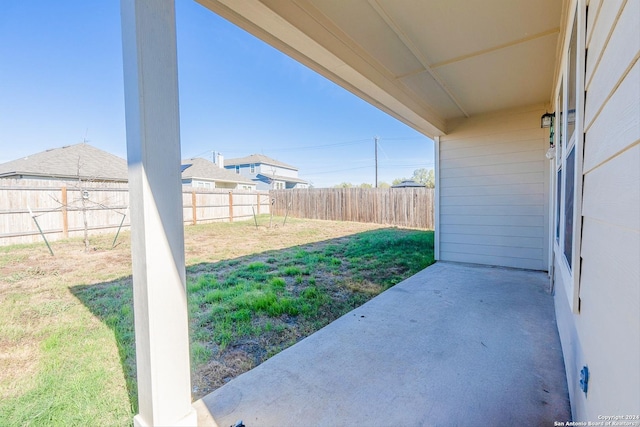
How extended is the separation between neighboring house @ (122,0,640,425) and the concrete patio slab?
13 centimetres

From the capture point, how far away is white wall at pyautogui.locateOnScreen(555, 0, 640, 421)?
63cm

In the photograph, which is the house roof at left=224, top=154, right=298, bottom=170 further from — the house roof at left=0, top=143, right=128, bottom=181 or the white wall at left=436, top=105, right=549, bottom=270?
the white wall at left=436, top=105, right=549, bottom=270

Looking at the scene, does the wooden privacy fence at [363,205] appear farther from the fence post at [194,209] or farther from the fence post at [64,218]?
the fence post at [64,218]

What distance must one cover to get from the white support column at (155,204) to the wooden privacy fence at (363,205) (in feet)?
30.2

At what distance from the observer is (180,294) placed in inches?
48.4

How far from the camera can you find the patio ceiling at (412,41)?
76.5 inches

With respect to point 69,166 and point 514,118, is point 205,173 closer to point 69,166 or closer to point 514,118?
point 69,166

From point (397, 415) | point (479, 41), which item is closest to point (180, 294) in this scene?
point (397, 415)

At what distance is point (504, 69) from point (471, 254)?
2864 mm

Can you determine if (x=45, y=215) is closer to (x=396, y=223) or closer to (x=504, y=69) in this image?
(x=504, y=69)

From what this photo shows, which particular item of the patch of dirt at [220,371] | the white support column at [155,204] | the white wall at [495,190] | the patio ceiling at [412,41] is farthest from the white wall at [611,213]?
the white wall at [495,190]

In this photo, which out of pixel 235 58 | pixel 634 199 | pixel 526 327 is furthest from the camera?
pixel 235 58

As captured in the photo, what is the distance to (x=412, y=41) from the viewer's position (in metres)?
2.45

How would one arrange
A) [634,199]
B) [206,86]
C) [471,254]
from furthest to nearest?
[206,86] < [471,254] < [634,199]
